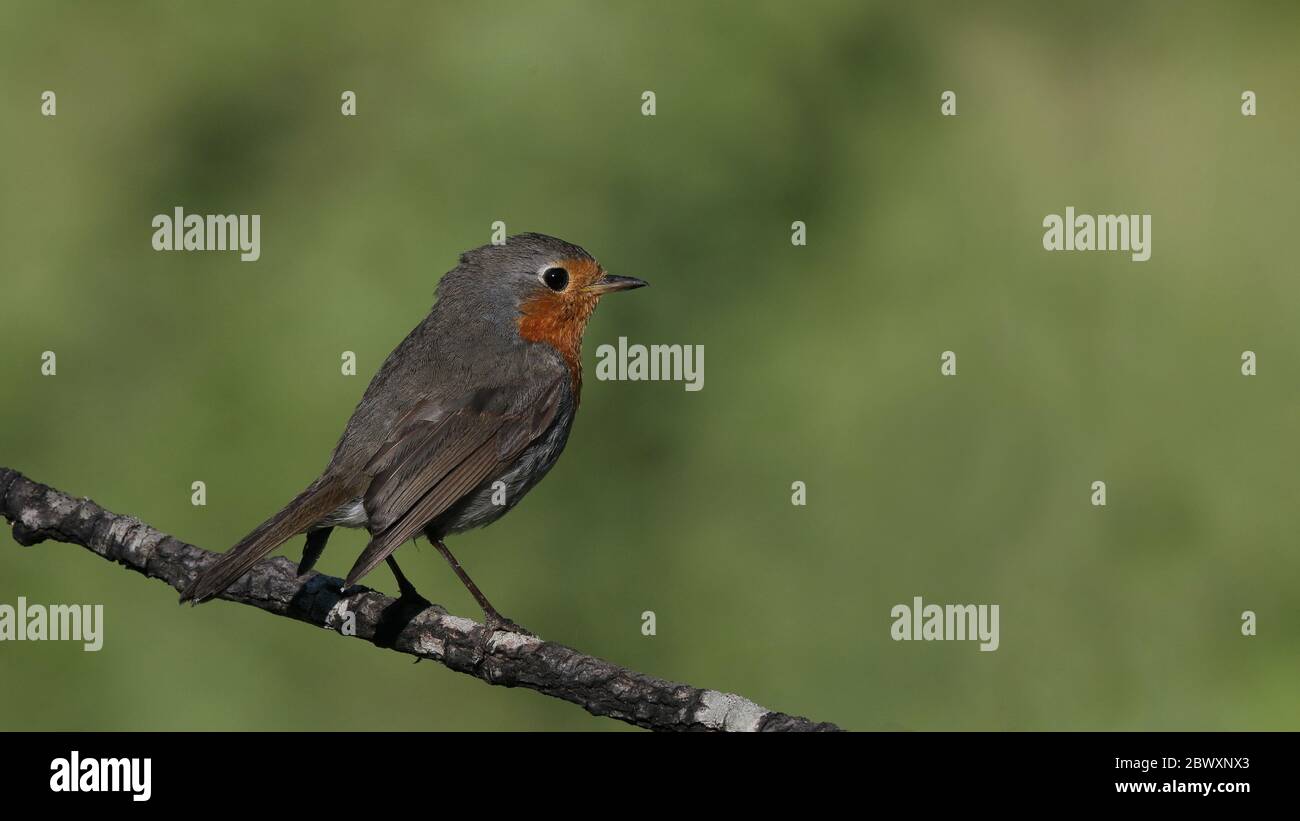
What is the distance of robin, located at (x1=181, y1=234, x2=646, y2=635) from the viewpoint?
495 cm

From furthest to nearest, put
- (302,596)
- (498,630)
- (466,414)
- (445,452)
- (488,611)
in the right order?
(466,414), (445,452), (488,611), (302,596), (498,630)

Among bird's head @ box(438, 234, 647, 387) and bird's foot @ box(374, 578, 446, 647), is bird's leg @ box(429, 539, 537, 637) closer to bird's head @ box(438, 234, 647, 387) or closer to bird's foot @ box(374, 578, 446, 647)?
bird's foot @ box(374, 578, 446, 647)

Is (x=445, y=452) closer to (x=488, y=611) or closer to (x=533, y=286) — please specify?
(x=488, y=611)

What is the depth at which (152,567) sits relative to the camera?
484 cm

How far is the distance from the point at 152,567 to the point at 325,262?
10.0 feet

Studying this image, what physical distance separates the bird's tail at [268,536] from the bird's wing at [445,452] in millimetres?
142

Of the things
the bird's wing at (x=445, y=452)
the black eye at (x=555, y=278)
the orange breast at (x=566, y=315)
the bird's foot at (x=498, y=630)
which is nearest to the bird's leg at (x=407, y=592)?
the bird's wing at (x=445, y=452)

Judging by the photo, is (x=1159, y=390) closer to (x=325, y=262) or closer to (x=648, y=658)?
(x=648, y=658)

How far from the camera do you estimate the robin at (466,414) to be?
4.95 meters

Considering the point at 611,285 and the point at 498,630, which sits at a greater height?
the point at 611,285

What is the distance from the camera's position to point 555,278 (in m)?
5.75

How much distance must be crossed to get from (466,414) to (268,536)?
104cm

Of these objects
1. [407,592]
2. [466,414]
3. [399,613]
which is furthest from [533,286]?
[399,613]

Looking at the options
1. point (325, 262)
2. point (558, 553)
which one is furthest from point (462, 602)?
point (325, 262)
